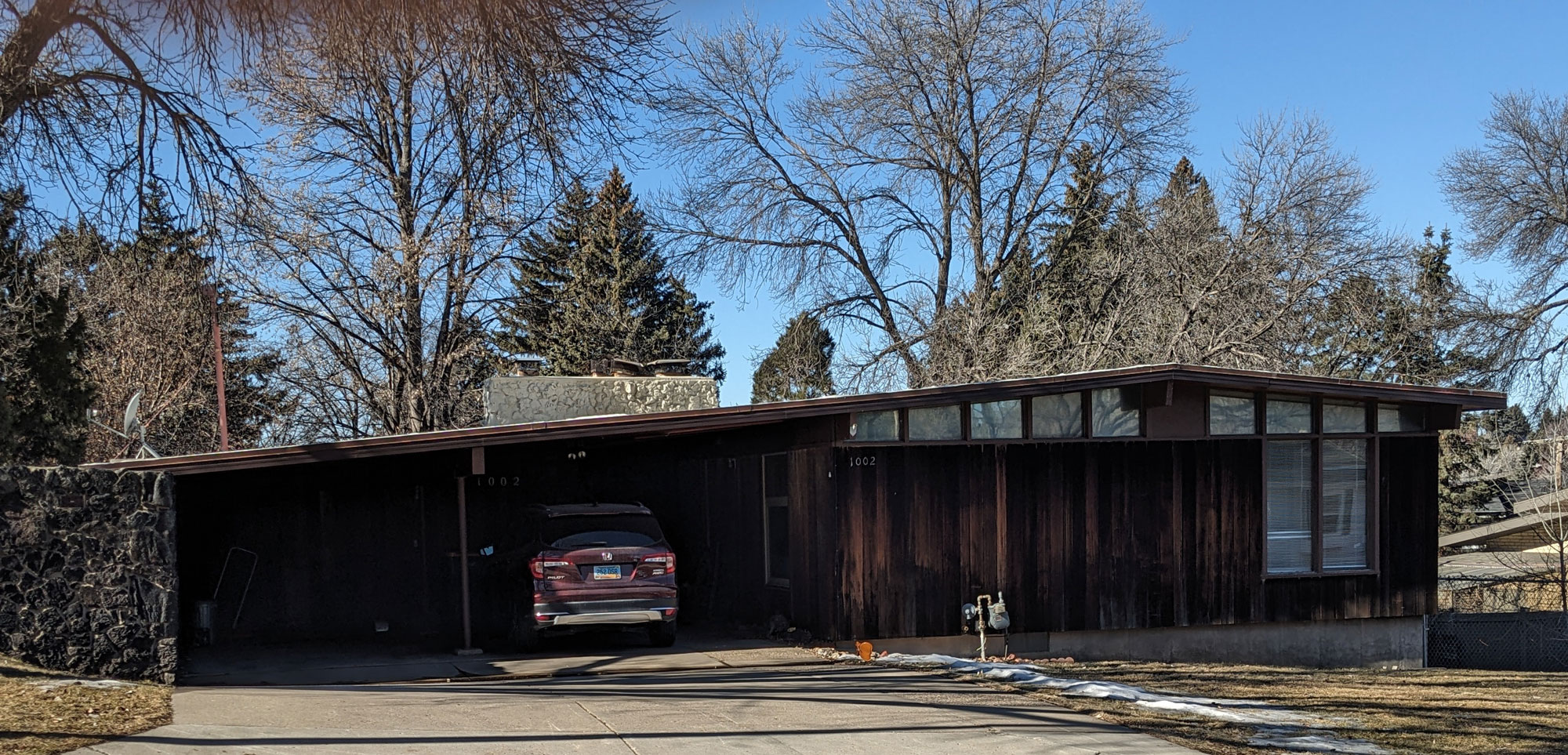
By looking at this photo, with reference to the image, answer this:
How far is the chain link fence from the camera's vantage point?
16.9 metres

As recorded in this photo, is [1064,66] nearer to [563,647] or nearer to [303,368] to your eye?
[303,368]

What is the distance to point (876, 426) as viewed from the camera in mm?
13242

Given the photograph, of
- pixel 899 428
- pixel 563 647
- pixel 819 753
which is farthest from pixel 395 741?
pixel 899 428

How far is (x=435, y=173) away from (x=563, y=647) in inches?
528

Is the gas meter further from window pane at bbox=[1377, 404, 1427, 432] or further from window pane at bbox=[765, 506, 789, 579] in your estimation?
window pane at bbox=[1377, 404, 1427, 432]

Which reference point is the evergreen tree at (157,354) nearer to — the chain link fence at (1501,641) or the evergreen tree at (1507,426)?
the chain link fence at (1501,641)

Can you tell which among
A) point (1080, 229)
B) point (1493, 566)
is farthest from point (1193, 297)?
point (1493, 566)

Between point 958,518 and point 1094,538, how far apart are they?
1855 millimetres

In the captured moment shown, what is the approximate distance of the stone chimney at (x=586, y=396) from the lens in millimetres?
17516

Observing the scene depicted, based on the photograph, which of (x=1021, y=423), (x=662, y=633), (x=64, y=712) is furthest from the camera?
(x=1021, y=423)

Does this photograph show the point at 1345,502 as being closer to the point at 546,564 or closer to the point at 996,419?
the point at 996,419

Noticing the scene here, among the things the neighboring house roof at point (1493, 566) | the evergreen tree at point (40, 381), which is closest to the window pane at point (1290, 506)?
the neighboring house roof at point (1493, 566)

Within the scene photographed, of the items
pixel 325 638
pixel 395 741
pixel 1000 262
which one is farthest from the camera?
pixel 1000 262

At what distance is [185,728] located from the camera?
796 centimetres
